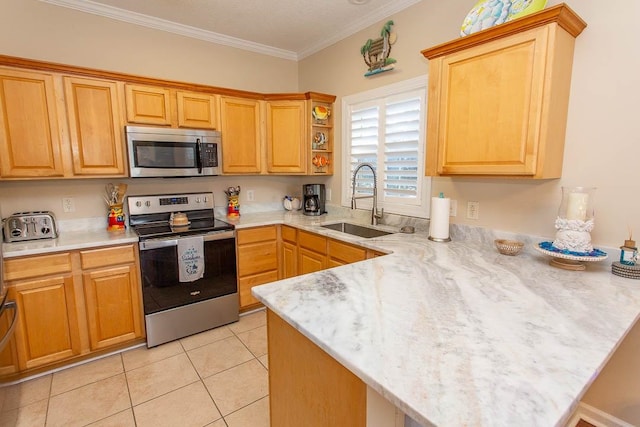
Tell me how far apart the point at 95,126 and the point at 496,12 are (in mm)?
2758

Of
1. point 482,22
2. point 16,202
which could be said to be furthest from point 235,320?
point 482,22

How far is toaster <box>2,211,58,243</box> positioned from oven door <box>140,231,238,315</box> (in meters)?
0.67

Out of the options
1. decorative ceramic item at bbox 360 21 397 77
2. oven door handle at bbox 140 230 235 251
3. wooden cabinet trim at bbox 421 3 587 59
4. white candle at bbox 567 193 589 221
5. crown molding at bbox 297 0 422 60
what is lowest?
oven door handle at bbox 140 230 235 251

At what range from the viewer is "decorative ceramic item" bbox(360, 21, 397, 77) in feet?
8.71

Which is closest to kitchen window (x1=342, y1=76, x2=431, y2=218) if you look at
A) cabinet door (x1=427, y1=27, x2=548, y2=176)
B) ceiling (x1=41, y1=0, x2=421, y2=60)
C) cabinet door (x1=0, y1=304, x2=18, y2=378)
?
cabinet door (x1=427, y1=27, x2=548, y2=176)

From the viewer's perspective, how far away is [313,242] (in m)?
2.75

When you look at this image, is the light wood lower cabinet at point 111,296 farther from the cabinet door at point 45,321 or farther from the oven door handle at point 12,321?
the oven door handle at point 12,321

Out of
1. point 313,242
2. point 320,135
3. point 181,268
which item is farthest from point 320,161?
point 181,268

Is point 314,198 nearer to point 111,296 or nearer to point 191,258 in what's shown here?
point 191,258

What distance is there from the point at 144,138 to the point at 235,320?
5.62 ft

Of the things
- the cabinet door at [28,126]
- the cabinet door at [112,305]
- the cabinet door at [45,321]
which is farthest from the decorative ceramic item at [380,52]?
the cabinet door at [45,321]

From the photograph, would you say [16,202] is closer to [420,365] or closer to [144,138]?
[144,138]

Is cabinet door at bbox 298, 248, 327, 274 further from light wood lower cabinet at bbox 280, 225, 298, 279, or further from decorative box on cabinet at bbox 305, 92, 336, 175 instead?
decorative box on cabinet at bbox 305, 92, 336, 175

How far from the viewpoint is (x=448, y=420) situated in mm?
632
